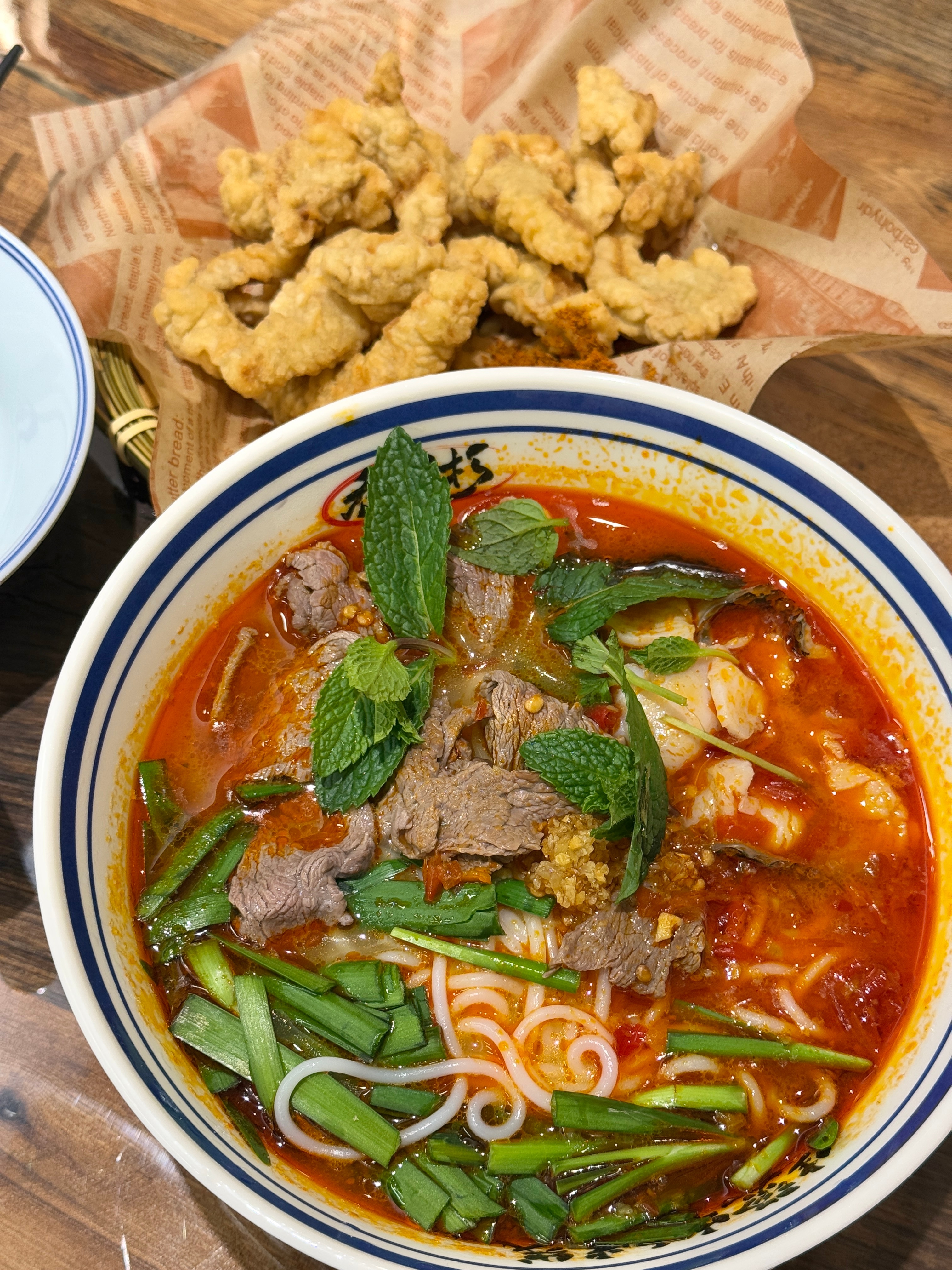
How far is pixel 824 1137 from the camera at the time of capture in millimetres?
2080

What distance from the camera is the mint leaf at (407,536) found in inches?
87.5

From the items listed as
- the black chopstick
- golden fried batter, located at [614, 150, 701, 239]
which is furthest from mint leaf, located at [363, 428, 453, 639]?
the black chopstick

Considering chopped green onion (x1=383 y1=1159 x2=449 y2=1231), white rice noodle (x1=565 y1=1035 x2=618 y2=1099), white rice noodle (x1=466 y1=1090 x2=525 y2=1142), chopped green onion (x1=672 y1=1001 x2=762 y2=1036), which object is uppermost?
chopped green onion (x1=672 y1=1001 x2=762 y2=1036)

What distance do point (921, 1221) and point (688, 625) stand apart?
1616mm

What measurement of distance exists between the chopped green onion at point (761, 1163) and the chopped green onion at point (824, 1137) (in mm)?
51

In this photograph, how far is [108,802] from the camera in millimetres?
2080

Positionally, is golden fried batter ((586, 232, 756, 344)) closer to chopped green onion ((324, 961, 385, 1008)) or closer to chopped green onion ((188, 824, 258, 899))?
chopped green onion ((188, 824, 258, 899))

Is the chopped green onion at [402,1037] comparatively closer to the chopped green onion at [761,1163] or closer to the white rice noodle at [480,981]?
the white rice noodle at [480,981]

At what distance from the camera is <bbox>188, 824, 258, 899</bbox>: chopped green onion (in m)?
2.21

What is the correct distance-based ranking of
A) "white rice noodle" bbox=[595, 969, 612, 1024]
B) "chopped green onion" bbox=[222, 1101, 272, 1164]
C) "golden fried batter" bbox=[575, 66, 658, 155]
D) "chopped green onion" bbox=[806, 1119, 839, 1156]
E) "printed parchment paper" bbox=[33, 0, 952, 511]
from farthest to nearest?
"golden fried batter" bbox=[575, 66, 658, 155] → "printed parchment paper" bbox=[33, 0, 952, 511] → "white rice noodle" bbox=[595, 969, 612, 1024] → "chopped green onion" bbox=[806, 1119, 839, 1156] → "chopped green onion" bbox=[222, 1101, 272, 1164]

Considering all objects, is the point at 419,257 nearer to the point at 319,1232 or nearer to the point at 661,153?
the point at 661,153

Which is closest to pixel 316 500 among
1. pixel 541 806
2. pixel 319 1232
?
pixel 541 806

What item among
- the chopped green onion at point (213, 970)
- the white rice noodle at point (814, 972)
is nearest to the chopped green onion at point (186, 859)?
the chopped green onion at point (213, 970)

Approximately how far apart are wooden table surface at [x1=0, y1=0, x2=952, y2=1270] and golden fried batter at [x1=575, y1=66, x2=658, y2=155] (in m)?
0.75
